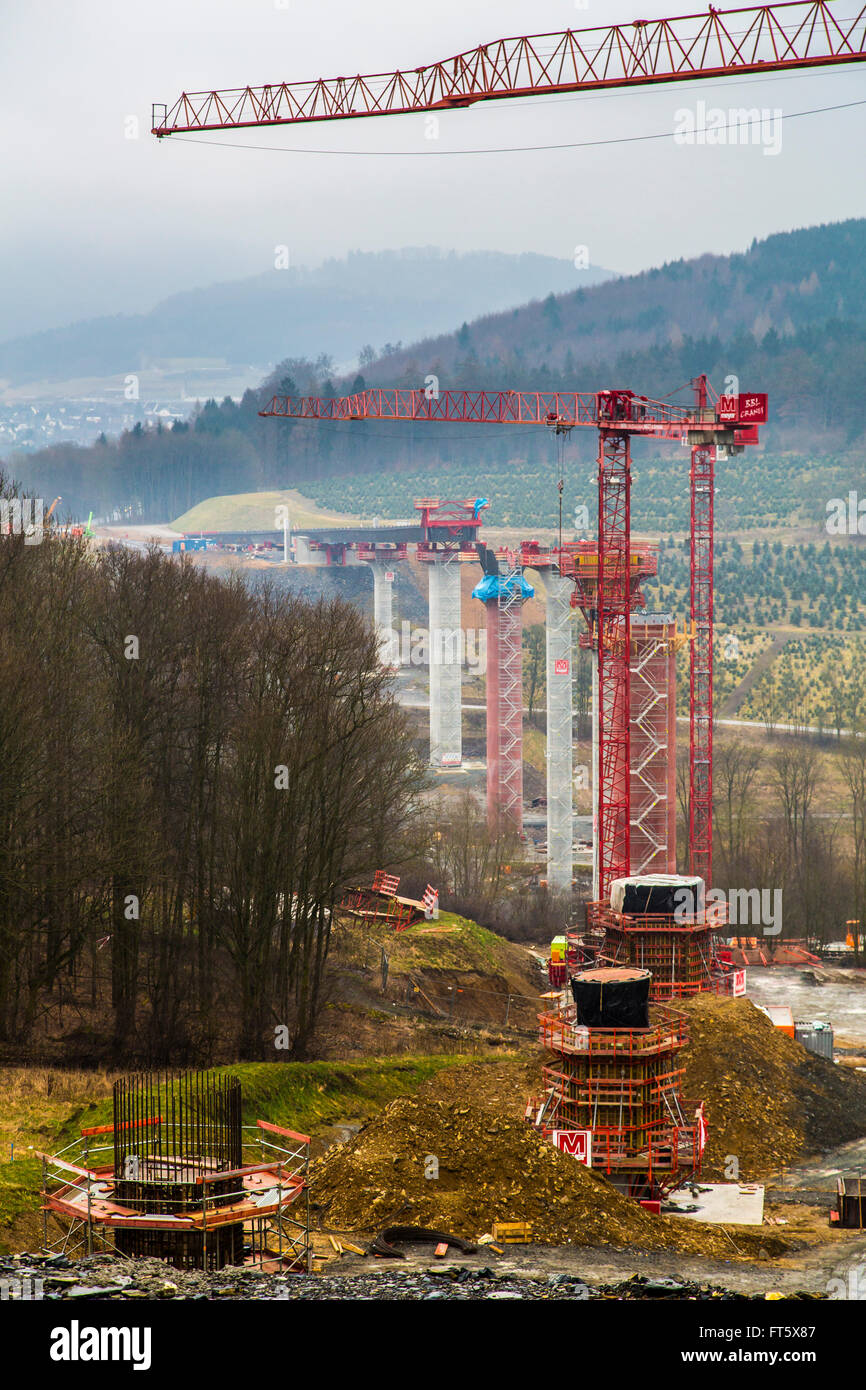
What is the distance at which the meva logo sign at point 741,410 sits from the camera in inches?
2402

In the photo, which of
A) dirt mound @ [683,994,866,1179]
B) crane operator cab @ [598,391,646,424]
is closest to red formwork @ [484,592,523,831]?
crane operator cab @ [598,391,646,424]

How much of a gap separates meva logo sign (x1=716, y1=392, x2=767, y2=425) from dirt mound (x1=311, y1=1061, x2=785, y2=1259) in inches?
1600

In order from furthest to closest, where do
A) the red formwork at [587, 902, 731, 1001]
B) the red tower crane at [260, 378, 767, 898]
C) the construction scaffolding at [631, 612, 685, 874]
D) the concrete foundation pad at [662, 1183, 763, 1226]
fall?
the construction scaffolding at [631, 612, 685, 874] → the red tower crane at [260, 378, 767, 898] → the red formwork at [587, 902, 731, 1001] → the concrete foundation pad at [662, 1183, 763, 1226]

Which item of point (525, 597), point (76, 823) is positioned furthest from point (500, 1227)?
point (525, 597)

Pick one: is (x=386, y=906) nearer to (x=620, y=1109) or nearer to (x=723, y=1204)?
(x=620, y=1109)

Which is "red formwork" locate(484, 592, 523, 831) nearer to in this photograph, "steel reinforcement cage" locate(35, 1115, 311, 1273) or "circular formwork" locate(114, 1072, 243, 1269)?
"circular formwork" locate(114, 1072, 243, 1269)

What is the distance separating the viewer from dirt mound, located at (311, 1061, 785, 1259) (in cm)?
2275

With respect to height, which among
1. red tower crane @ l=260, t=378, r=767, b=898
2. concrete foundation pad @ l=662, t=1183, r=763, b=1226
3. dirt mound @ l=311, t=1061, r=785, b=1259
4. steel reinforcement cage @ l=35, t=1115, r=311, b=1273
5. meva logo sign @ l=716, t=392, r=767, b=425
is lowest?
concrete foundation pad @ l=662, t=1183, r=763, b=1226

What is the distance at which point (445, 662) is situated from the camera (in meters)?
113

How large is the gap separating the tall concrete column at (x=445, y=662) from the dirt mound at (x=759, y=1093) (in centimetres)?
7207

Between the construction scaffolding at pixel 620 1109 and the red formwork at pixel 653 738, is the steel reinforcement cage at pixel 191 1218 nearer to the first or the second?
the construction scaffolding at pixel 620 1109

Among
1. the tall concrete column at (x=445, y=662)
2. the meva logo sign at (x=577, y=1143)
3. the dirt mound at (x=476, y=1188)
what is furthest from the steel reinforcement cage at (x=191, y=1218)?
the tall concrete column at (x=445, y=662)

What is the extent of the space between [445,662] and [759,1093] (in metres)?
77.8

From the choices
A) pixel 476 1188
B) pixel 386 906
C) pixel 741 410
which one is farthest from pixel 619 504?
pixel 476 1188
